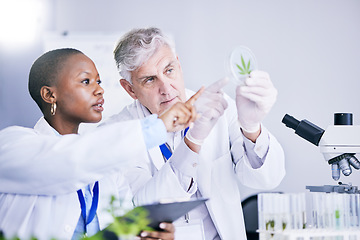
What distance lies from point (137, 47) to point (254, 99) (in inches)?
27.3

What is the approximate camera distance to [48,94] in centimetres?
162

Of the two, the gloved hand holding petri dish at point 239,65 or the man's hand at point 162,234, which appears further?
the gloved hand holding petri dish at point 239,65

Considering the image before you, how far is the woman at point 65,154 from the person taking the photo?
1.30 m

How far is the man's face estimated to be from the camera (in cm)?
202

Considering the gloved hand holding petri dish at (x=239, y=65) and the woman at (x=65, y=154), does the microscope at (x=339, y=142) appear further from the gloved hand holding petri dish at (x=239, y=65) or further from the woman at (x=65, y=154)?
the woman at (x=65, y=154)

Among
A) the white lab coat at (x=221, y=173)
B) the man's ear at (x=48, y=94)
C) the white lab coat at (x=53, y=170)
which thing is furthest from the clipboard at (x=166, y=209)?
the man's ear at (x=48, y=94)

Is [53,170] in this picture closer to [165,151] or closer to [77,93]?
[77,93]

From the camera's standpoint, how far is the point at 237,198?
1.97m

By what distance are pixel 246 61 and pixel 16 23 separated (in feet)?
7.97

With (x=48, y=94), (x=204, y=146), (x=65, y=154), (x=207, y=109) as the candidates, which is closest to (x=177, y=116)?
(x=207, y=109)

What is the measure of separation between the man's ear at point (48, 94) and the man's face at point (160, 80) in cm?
54

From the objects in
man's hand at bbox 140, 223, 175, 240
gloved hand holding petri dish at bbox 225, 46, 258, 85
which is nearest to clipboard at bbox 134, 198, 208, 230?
man's hand at bbox 140, 223, 175, 240

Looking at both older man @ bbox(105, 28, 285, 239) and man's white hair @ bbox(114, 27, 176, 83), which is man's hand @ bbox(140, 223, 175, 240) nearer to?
older man @ bbox(105, 28, 285, 239)

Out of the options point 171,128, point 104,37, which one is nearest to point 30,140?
point 171,128
